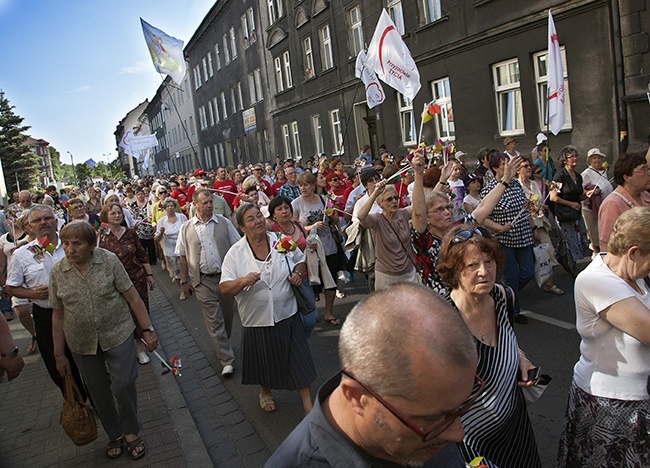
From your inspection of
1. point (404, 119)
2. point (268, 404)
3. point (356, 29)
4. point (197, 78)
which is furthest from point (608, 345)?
point (197, 78)

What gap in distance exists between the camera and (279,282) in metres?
4.73

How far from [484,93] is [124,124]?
345 ft

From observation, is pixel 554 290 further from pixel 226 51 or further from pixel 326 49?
pixel 226 51

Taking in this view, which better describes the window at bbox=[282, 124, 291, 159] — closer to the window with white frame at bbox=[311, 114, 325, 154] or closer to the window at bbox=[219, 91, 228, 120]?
the window with white frame at bbox=[311, 114, 325, 154]

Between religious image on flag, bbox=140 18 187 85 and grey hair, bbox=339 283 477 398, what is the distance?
74.8 feet

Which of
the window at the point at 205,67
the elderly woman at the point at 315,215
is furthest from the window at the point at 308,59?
the window at the point at 205,67

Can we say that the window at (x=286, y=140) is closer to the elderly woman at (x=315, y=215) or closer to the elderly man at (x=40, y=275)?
the elderly woman at (x=315, y=215)

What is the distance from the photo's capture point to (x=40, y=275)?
17.3 feet

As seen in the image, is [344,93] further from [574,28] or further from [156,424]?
[156,424]

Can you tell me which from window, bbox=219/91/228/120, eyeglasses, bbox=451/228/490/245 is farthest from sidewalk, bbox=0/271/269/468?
window, bbox=219/91/228/120

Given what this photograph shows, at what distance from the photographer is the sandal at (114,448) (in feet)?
14.8

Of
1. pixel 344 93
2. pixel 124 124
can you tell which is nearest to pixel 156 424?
pixel 344 93

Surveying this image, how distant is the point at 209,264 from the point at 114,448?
227cm

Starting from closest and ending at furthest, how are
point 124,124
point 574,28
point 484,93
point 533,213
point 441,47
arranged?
point 533,213 < point 574,28 < point 484,93 < point 441,47 < point 124,124
